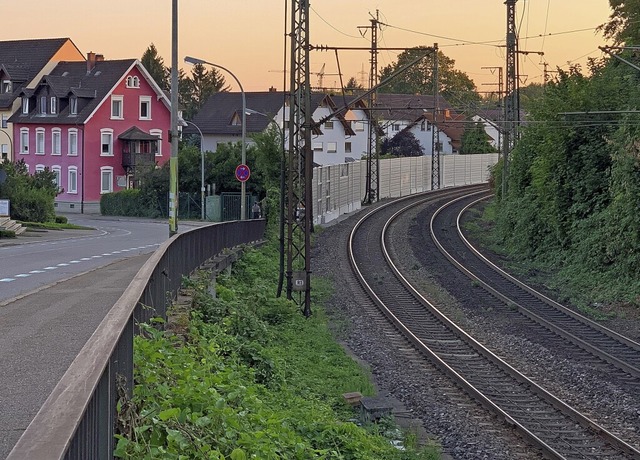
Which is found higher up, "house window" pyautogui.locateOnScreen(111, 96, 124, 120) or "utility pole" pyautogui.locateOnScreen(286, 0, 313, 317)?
"house window" pyautogui.locateOnScreen(111, 96, 124, 120)

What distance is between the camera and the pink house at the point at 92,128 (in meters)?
76.7

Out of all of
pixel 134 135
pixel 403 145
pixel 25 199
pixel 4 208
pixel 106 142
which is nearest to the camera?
pixel 4 208

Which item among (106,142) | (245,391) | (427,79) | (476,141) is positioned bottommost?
(245,391)

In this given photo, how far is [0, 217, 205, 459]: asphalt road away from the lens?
985 centimetres

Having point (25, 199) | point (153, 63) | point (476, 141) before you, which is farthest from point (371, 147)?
point (153, 63)

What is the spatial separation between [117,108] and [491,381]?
65.4 m

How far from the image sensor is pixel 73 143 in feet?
252

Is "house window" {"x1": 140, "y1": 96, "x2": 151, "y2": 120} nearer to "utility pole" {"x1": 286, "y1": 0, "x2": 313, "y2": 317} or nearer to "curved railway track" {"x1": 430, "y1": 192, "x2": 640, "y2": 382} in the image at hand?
"curved railway track" {"x1": 430, "y1": 192, "x2": 640, "y2": 382}

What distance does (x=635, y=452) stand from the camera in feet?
38.9

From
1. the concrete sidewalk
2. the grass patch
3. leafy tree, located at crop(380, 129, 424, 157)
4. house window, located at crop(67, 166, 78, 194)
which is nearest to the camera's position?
the grass patch

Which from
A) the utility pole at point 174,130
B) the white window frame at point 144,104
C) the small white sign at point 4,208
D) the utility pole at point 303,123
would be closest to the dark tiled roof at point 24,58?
the white window frame at point 144,104

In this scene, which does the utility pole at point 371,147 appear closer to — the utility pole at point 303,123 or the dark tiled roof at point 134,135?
the dark tiled roof at point 134,135

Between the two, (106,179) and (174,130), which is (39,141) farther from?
(174,130)

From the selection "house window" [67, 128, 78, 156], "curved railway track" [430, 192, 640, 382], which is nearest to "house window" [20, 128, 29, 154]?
"house window" [67, 128, 78, 156]
